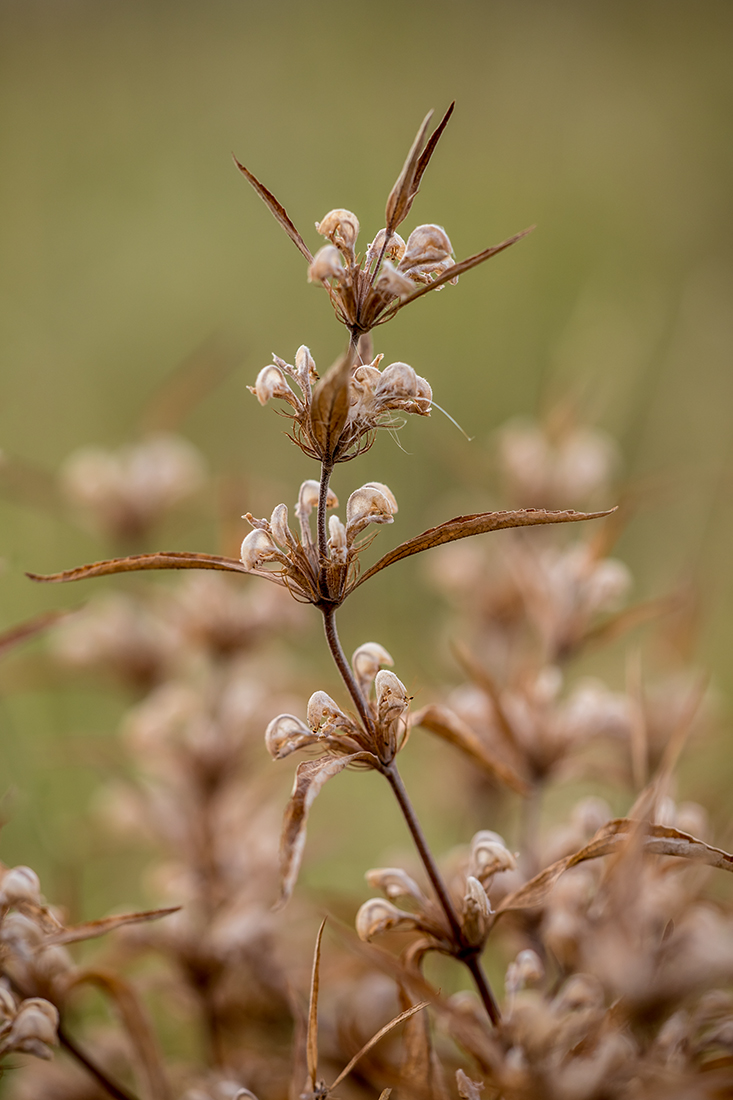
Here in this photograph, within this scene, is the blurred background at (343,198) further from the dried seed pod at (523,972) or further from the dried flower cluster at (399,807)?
the dried seed pod at (523,972)

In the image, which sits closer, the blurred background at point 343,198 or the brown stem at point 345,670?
the brown stem at point 345,670

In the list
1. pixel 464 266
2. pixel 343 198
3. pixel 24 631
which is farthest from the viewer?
pixel 343 198

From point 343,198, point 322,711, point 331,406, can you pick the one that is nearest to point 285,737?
point 322,711

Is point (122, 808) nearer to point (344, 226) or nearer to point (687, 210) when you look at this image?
point (344, 226)

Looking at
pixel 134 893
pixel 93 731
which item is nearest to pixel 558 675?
pixel 134 893

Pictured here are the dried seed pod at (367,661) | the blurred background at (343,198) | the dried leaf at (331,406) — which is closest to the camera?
the dried leaf at (331,406)

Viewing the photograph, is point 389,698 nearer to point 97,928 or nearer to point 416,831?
point 416,831

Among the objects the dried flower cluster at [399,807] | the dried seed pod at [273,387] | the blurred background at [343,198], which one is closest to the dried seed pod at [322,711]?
the dried flower cluster at [399,807]
